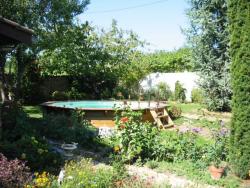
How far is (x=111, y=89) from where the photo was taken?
22812 millimetres

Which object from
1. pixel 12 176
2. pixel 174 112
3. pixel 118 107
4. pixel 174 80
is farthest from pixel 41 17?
pixel 174 80

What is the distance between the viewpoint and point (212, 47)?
18172 mm

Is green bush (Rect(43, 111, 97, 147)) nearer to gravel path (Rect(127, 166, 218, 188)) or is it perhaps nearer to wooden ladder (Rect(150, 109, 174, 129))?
gravel path (Rect(127, 166, 218, 188))

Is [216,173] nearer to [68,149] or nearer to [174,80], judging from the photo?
[68,149]

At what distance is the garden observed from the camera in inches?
270

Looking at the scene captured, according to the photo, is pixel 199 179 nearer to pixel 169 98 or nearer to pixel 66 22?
pixel 66 22

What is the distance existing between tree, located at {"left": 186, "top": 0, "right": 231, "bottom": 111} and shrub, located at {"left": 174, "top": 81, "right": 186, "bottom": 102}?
555 centimetres

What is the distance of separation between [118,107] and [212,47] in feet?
34.0

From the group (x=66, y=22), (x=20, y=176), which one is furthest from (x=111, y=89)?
(x=20, y=176)

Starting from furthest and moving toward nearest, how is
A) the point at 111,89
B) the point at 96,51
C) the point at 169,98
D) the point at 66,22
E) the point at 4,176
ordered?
the point at 169,98, the point at 111,89, the point at 96,51, the point at 66,22, the point at 4,176

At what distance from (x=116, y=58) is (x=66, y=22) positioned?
18.4ft

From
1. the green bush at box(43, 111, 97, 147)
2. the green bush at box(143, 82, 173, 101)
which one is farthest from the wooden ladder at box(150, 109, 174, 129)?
the green bush at box(143, 82, 173, 101)

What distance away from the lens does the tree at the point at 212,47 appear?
17.7 meters

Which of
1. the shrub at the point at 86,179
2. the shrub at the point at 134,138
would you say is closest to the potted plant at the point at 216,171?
the shrub at the point at 134,138
